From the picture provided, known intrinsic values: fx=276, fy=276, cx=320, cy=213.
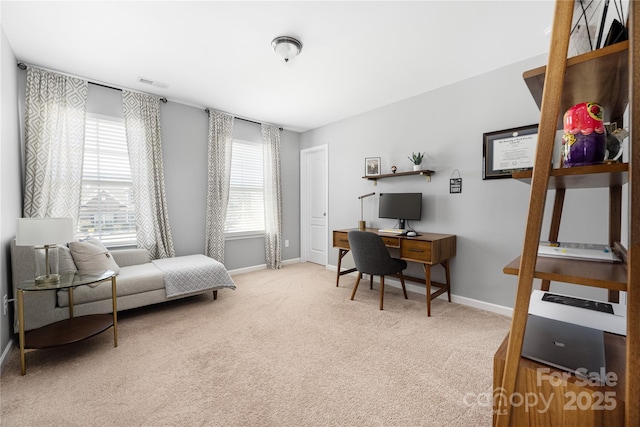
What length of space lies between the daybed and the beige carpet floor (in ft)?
0.79

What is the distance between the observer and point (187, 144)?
387 centimetres

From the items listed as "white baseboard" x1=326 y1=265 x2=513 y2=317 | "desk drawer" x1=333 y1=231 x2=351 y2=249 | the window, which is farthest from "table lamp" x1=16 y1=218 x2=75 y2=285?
"white baseboard" x1=326 y1=265 x2=513 y2=317

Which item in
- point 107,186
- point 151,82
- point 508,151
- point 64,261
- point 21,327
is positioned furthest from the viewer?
point 107,186

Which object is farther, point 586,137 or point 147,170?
point 147,170

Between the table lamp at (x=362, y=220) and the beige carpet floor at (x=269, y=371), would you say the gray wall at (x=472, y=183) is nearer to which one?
the table lamp at (x=362, y=220)

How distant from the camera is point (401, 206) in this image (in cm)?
351

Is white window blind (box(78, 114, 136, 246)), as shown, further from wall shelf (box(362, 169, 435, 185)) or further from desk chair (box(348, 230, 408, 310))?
wall shelf (box(362, 169, 435, 185))

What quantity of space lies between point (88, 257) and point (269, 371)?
207 cm

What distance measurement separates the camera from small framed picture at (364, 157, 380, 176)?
391 centimetres

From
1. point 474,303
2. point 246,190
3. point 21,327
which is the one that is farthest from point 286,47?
point 474,303

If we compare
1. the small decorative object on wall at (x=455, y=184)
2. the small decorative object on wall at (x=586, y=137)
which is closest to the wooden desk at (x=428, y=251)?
the small decorative object on wall at (x=455, y=184)

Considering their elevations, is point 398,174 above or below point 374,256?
above

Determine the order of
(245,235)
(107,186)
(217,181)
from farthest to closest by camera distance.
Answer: (245,235) < (217,181) < (107,186)

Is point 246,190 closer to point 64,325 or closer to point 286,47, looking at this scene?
point 286,47
